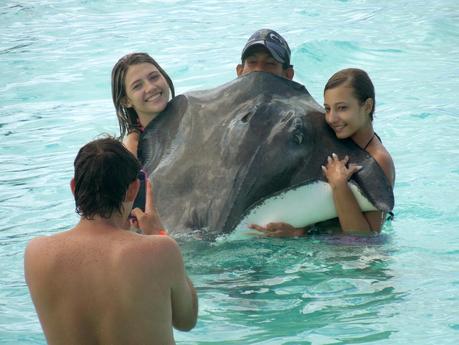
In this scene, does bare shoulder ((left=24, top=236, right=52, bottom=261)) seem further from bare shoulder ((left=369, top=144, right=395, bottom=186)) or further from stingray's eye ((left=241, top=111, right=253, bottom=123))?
bare shoulder ((left=369, top=144, right=395, bottom=186))

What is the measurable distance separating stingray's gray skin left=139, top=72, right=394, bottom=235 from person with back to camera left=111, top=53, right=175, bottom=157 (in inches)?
8.0

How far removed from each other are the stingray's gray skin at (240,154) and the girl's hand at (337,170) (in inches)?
2.0

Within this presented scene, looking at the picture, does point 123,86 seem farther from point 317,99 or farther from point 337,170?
point 317,99

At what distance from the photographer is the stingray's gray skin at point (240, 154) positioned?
16.1ft

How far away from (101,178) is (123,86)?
236 centimetres

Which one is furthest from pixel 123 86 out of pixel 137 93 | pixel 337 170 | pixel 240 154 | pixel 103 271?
pixel 103 271

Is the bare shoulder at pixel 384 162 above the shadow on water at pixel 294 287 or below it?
above

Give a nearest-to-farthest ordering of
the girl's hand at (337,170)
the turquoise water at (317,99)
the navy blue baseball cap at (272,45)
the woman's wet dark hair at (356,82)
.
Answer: the turquoise water at (317,99), the girl's hand at (337,170), the woman's wet dark hair at (356,82), the navy blue baseball cap at (272,45)

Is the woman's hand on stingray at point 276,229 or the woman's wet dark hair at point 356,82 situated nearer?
the woman's hand on stingray at point 276,229


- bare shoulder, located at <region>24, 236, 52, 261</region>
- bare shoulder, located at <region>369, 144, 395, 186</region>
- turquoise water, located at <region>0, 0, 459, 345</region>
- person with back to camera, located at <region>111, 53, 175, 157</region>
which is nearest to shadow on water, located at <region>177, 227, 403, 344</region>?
turquoise water, located at <region>0, 0, 459, 345</region>

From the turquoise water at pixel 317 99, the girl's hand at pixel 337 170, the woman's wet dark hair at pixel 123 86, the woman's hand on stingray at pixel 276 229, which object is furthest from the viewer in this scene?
the woman's wet dark hair at pixel 123 86

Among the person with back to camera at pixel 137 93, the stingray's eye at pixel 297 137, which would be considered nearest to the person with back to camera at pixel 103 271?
the stingray's eye at pixel 297 137

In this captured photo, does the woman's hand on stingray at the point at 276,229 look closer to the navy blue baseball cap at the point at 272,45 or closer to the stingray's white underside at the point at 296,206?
the stingray's white underside at the point at 296,206

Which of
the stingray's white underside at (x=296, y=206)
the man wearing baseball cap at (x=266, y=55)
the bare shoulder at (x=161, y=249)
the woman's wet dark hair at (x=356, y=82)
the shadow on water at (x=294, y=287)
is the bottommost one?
the shadow on water at (x=294, y=287)
